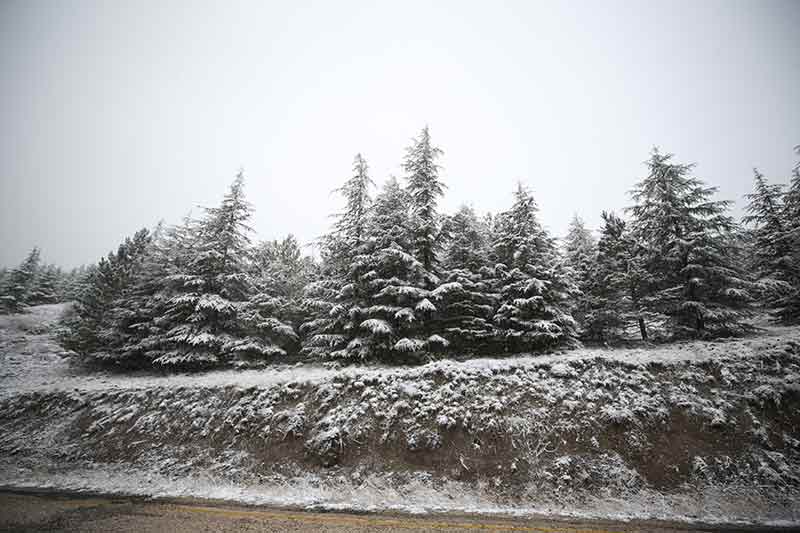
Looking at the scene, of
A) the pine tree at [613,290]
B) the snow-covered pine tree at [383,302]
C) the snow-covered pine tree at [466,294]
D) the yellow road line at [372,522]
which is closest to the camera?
the yellow road line at [372,522]

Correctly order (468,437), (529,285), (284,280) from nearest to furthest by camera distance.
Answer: (468,437) < (529,285) < (284,280)

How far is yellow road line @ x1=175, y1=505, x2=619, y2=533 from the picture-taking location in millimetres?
6348

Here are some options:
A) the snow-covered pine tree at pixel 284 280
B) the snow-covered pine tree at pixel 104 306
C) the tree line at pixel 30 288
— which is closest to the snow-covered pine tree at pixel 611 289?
the snow-covered pine tree at pixel 284 280

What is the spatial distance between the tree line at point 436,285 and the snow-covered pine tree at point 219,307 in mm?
109

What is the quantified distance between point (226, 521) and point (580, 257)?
77.3 feet

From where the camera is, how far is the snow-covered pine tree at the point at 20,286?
39.2m

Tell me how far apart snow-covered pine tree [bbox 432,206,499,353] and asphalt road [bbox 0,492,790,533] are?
943 centimetres

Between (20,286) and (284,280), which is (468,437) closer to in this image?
(284,280)

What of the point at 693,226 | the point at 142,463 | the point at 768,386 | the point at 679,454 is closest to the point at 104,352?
the point at 142,463

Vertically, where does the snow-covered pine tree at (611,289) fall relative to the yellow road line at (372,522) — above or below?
above

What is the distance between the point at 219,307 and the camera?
17094 mm

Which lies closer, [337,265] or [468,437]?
[468,437]

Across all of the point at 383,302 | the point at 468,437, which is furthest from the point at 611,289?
the point at 468,437

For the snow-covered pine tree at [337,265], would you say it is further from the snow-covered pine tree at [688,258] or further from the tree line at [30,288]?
the tree line at [30,288]
